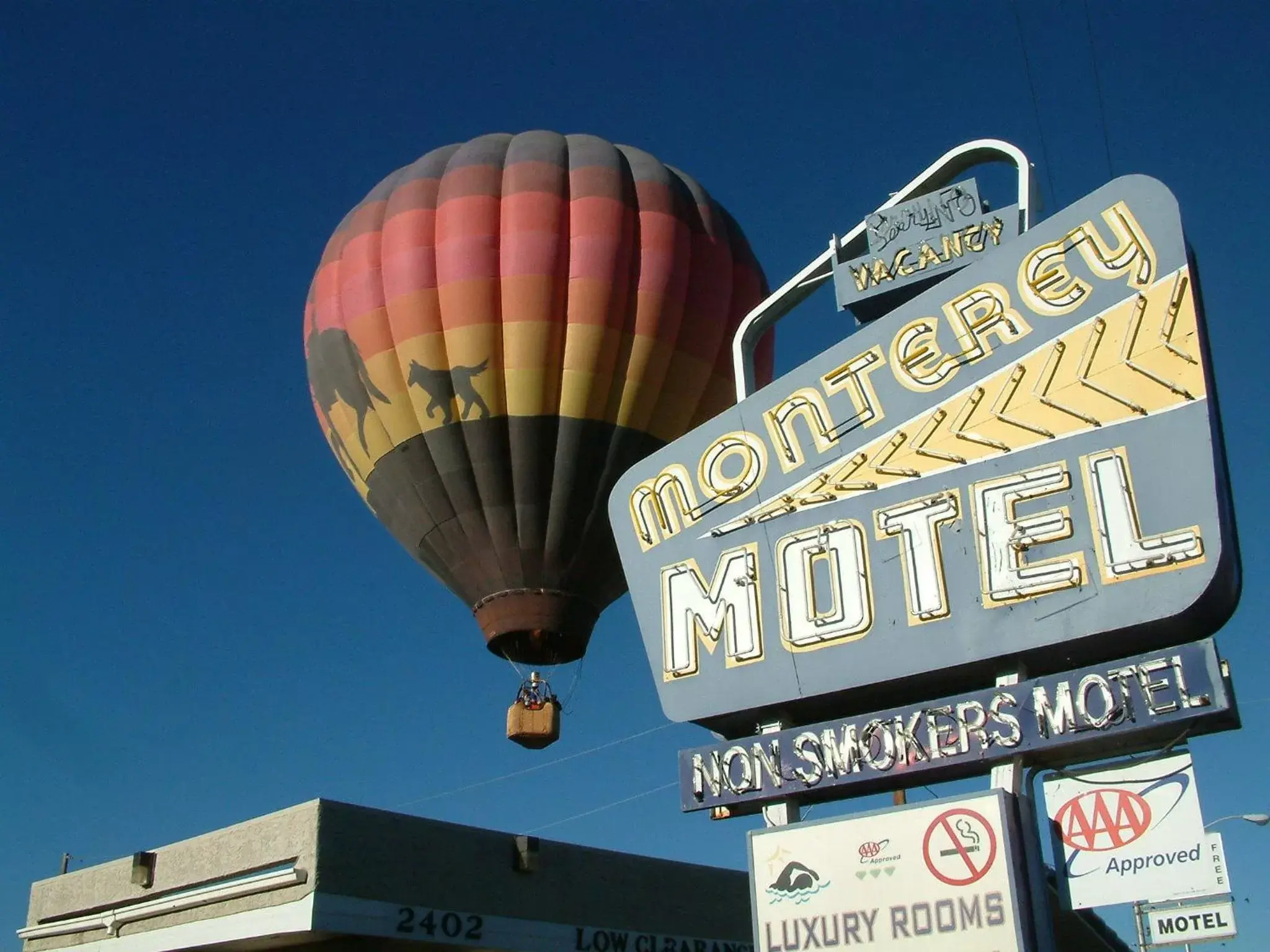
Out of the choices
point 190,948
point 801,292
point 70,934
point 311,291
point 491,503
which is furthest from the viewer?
point 311,291

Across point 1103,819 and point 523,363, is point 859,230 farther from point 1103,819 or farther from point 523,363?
point 523,363

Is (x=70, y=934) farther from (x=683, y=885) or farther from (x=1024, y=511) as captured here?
(x=1024, y=511)

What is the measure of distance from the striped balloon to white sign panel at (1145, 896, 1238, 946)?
11.2 metres

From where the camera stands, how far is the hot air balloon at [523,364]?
2705 cm

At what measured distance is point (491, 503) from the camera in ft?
89.1

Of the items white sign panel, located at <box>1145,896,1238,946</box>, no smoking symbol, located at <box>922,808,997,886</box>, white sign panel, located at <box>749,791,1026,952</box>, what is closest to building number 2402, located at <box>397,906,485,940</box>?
white sign panel, located at <box>749,791,1026,952</box>

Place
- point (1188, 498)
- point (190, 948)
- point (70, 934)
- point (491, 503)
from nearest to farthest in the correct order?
point (1188, 498) < point (190, 948) < point (70, 934) < point (491, 503)

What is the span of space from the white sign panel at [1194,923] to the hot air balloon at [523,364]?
11.2m

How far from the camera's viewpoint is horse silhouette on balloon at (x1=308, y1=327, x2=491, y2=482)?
27000 mm

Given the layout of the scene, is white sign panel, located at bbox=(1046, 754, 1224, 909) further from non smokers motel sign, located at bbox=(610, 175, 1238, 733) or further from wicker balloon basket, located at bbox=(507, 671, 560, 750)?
wicker balloon basket, located at bbox=(507, 671, 560, 750)

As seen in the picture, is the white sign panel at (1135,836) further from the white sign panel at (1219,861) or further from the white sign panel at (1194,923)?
the white sign panel at (1194,923)

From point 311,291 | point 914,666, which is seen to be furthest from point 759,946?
point 311,291

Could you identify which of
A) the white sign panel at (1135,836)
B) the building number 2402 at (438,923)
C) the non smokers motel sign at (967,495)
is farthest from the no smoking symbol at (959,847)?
the building number 2402 at (438,923)

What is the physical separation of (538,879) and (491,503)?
8.42 meters
